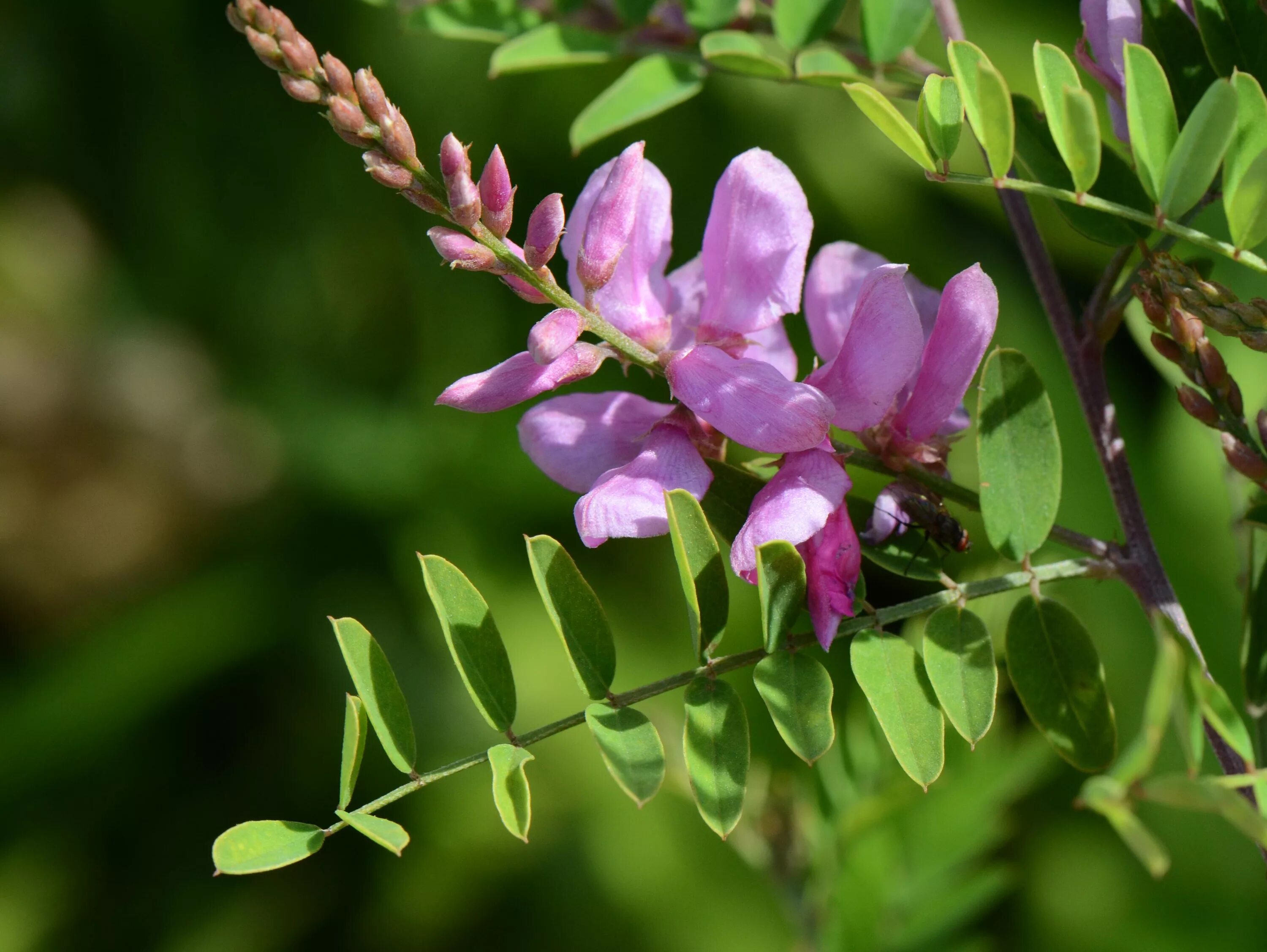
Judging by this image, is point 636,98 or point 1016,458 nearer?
point 1016,458

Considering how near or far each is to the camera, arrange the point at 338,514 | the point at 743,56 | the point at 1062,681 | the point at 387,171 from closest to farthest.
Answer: the point at 387,171 < the point at 1062,681 < the point at 743,56 < the point at 338,514

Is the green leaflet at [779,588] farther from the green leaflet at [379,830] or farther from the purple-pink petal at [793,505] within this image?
the green leaflet at [379,830]

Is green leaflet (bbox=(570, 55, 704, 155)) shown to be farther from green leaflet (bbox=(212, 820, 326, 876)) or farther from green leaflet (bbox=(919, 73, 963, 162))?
green leaflet (bbox=(212, 820, 326, 876))

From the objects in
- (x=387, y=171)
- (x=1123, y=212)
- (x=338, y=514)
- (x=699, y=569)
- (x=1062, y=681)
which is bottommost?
(x=338, y=514)

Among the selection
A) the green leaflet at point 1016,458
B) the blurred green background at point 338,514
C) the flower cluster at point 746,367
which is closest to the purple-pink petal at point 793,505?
the flower cluster at point 746,367

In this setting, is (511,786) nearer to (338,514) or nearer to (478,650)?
(478,650)

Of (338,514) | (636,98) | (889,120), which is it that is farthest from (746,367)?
(338,514)
